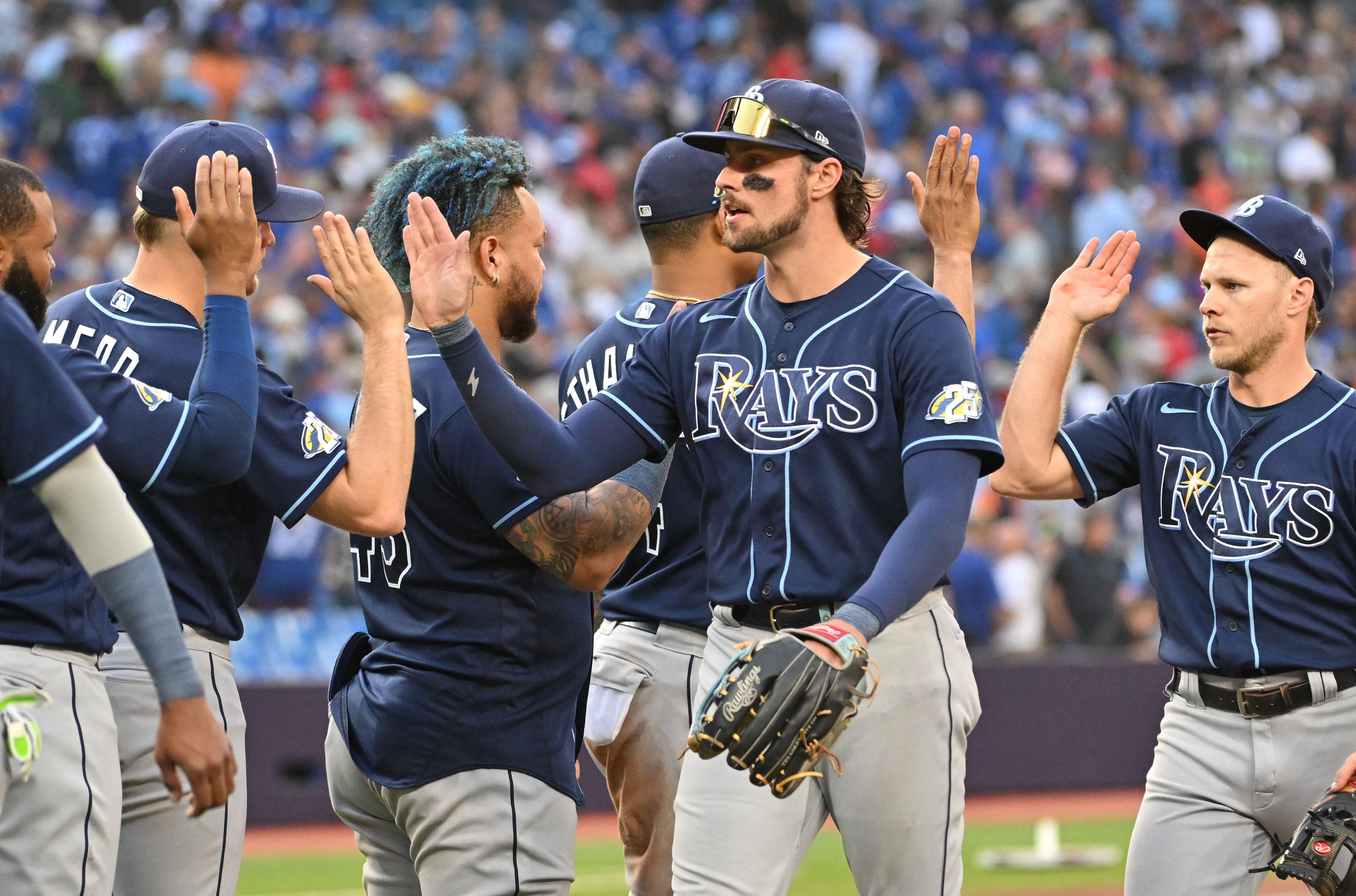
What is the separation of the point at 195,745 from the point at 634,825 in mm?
1825

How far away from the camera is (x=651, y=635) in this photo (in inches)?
179

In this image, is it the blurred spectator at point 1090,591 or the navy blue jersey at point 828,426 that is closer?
the navy blue jersey at point 828,426

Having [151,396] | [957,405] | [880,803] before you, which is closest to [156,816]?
[151,396]

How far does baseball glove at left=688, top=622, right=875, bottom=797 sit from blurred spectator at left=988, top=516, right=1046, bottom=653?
9095mm

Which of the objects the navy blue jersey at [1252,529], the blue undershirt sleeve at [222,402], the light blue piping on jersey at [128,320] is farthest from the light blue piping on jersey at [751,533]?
the light blue piping on jersey at [128,320]

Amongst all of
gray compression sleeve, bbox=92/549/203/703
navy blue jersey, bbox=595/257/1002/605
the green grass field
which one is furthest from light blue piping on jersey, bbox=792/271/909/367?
the green grass field

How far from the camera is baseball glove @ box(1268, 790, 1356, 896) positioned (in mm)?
3863

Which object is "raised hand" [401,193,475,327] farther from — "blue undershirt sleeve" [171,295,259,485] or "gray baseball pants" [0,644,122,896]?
"gray baseball pants" [0,644,122,896]

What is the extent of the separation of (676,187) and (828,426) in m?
1.48

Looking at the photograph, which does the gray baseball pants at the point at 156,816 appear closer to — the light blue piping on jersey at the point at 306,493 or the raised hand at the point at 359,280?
the light blue piping on jersey at the point at 306,493

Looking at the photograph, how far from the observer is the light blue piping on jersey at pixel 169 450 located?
3.35 m

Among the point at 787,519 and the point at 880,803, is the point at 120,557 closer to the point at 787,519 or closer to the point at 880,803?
the point at 787,519

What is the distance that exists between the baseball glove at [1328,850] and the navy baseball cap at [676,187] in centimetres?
238

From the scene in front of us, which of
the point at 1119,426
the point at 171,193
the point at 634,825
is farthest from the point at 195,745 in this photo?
the point at 1119,426
